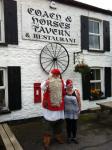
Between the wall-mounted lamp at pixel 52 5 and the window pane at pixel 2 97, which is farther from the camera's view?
the wall-mounted lamp at pixel 52 5

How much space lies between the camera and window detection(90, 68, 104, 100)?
1068 cm

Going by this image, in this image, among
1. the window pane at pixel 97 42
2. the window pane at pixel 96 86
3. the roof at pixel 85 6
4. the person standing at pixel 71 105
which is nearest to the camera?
the person standing at pixel 71 105

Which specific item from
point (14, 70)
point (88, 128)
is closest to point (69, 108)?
point (88, 128)

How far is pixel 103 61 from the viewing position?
1105 cm

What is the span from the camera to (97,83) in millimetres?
11078

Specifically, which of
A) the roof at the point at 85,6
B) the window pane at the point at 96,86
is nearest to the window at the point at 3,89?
the roof at the point at 85,6

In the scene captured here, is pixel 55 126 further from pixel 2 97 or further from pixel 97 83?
pixel 97 83

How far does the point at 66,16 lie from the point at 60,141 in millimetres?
5319

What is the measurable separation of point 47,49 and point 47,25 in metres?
0.90

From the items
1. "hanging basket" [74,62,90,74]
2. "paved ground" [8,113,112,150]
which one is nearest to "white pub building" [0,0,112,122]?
"hanging basket" [74,62,90,74]

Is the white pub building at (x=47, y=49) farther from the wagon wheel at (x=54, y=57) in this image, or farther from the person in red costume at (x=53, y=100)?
the person in red costume at (x=53, y=100)

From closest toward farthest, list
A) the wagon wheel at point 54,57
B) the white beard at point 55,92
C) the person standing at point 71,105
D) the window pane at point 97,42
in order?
the white beard at point 55,92
the person standing at point 71,105
the wagon wheel at point 54,57
the window pane at point 97,42

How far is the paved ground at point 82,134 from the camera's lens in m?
6.13

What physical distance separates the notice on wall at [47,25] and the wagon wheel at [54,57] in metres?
0.27
